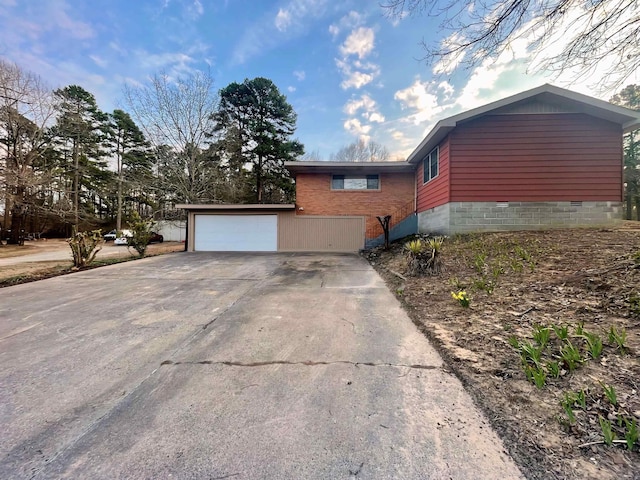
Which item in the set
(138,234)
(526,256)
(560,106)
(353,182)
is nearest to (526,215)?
(560,106)

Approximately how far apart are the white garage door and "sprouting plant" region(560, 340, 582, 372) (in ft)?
39.3

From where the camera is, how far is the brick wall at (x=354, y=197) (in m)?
13.4

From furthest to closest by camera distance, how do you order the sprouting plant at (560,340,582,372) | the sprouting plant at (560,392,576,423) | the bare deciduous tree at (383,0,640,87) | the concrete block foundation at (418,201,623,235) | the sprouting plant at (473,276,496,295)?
the concrete block foundation at (418,201,623,235) < the sprouting plant at (473,276,496,295) < the bare deciduous tree at (383,0,640,87) < the sprouting plant at (560,340,582,372) < the sprouting plant at (560,392,576,423)

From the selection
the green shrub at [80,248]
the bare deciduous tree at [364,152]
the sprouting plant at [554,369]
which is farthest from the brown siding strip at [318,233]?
the bare deciduous tree at [364,152]

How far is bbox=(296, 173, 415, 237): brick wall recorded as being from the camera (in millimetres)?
13367

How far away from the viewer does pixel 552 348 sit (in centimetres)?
237

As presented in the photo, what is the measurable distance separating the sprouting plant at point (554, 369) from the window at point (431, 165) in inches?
347

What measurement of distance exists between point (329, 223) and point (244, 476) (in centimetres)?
1231

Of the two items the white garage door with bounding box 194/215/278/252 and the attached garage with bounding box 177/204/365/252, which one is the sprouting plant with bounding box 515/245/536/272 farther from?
the white garage door with bounding box 194/215/278/252

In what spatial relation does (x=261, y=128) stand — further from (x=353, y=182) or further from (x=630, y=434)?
(x=630, y=434)

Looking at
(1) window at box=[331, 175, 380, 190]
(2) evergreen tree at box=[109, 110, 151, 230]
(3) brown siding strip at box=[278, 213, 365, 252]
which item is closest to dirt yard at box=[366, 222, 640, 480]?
(3) brown siding strip at box=[278, 213, 365, 252]

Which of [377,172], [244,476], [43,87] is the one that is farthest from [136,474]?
[43,87]

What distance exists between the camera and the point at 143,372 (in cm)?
242

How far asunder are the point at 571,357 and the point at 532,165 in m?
8.64
